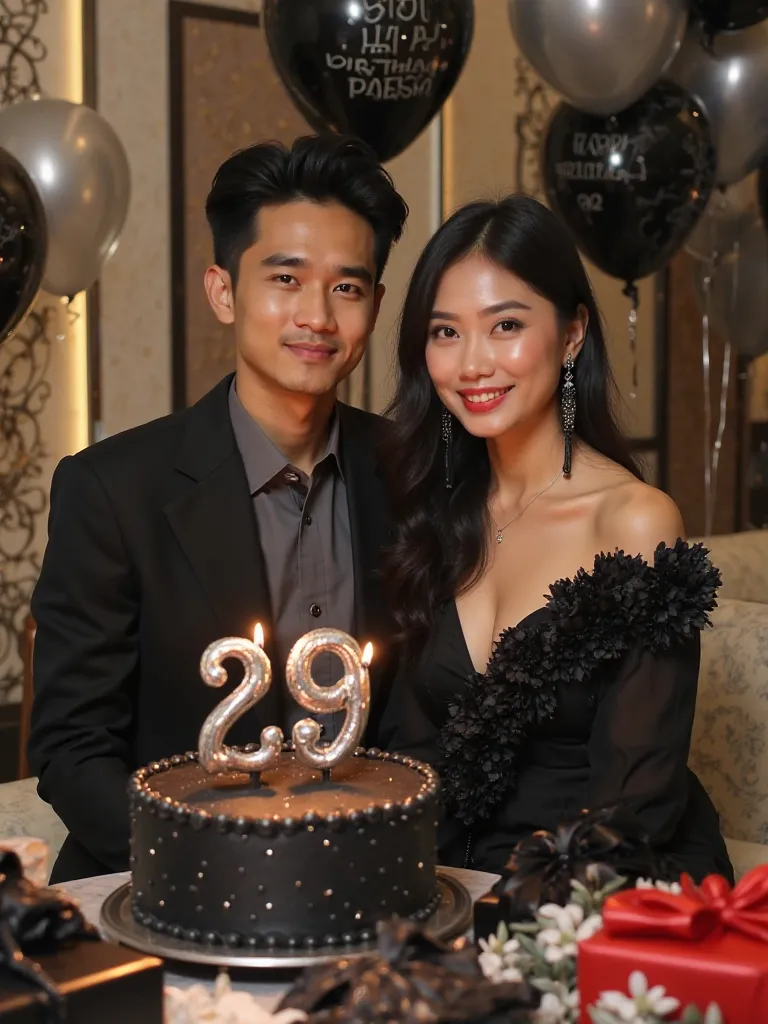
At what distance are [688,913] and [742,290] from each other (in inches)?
156

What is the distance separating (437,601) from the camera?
2404 mm

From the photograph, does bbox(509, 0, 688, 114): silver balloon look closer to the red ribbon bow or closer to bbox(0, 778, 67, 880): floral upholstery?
bbox(0, 778, 67, 880): floral upholstery

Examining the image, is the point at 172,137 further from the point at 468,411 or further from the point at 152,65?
the point at 468,411

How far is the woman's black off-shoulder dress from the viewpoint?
80.6 inches

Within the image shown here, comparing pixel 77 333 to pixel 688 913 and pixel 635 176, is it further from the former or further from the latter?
pixel 688 913

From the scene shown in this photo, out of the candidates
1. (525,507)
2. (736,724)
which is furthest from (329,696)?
(736,724)

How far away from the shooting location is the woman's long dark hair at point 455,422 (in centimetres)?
234

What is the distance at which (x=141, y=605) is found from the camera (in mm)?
2307

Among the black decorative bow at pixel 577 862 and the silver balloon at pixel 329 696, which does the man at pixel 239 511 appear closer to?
the silver balloon at pixel 329 696

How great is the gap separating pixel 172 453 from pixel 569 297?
2.28ft

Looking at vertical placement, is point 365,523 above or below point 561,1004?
above

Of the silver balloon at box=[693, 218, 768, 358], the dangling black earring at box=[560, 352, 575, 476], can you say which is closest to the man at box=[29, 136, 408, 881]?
the dangling black earring at box=[560, 352, 575, 476]

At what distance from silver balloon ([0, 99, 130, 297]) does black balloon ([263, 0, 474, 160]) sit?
56cm

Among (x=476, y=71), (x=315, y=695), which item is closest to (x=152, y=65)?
(x=476, y=71)
